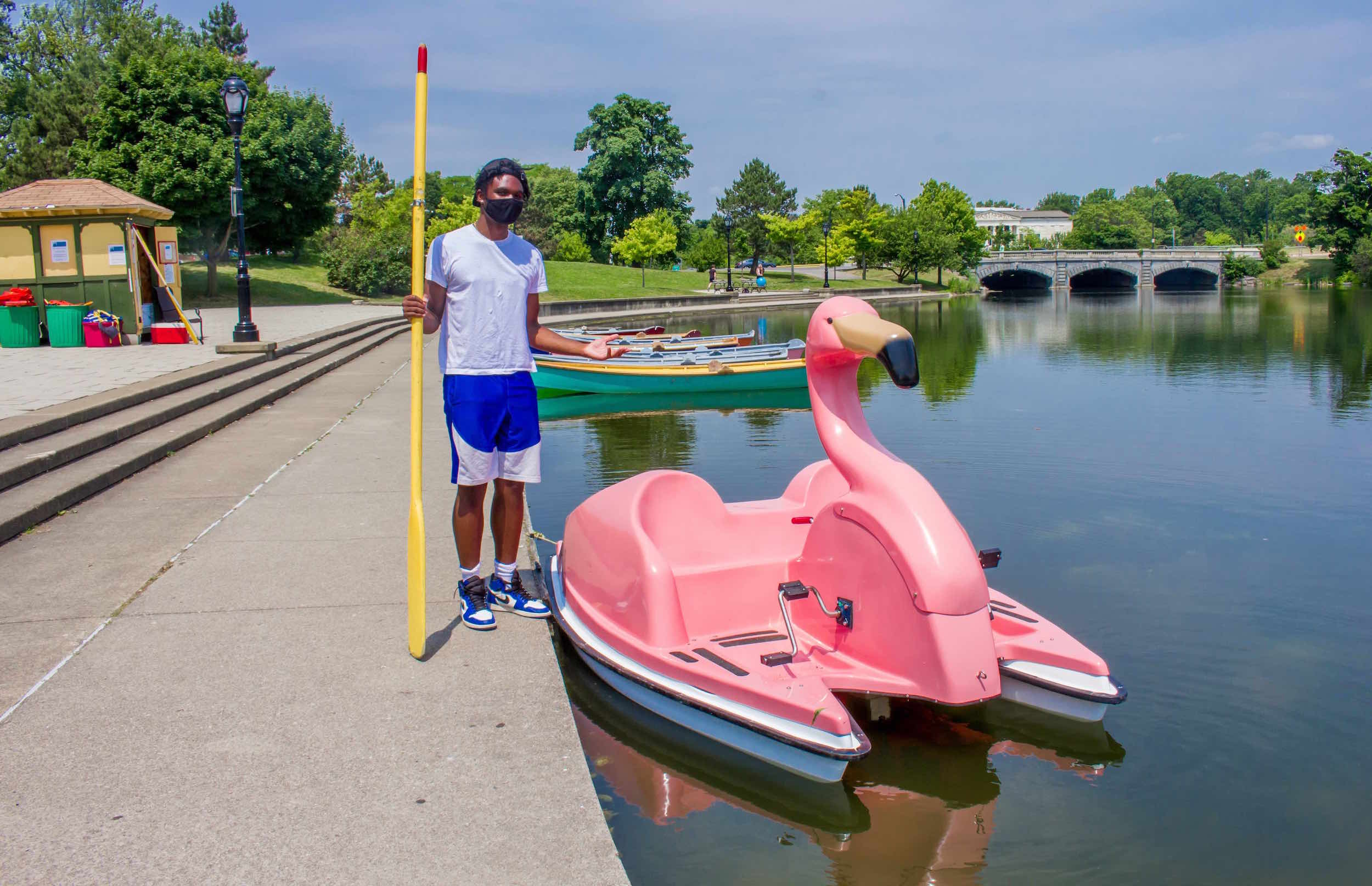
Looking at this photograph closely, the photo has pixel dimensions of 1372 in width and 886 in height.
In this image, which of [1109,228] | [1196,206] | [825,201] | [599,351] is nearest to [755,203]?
[825,201]

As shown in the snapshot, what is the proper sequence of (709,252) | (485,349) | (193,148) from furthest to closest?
(709,252), (193,148), (485,349)

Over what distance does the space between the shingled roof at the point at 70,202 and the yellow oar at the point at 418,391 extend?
17.2 m

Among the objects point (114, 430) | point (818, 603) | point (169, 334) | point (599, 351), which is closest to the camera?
point (818, 603)

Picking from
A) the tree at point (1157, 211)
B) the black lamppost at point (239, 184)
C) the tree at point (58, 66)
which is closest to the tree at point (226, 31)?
the tree at point (58, 66)

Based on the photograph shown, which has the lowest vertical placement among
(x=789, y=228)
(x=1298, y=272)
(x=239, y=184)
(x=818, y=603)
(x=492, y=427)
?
(x=818, y=603)

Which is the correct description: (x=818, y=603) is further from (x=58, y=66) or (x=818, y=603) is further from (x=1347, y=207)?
(x=1347, y=207)

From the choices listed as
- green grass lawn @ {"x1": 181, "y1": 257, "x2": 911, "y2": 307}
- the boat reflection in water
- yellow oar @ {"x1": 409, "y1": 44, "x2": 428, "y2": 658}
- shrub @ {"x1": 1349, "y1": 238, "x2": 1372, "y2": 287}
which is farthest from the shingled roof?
shrub @ {"x1": 1349, "y1": 238, "x2": 1372, "y2": 287}

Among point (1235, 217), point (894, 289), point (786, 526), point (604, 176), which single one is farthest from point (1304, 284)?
point (1235, 217)

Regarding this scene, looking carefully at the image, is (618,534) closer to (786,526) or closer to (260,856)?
(786,526)

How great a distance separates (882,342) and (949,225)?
290ft

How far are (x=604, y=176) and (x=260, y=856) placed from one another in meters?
82.0

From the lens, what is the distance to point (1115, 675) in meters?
5.34

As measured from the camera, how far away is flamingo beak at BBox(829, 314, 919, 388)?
4023 mm

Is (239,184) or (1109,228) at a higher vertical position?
(1109,228)
